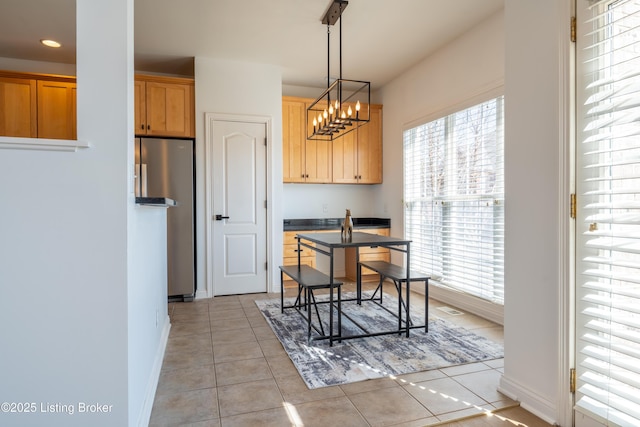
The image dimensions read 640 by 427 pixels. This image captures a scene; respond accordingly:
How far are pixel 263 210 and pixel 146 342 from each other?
9.18 feet

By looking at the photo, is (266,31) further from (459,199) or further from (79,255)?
(79,255)

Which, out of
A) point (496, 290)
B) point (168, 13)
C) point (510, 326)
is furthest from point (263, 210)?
point (510, 326)

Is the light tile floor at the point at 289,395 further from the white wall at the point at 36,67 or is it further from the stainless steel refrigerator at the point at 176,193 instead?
the white wall at the point at 36,67

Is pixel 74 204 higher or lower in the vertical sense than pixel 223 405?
higher

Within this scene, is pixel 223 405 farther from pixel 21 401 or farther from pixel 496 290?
pixel 496 290

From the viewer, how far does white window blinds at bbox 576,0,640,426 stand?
150cm

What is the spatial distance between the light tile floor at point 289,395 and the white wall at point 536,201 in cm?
26

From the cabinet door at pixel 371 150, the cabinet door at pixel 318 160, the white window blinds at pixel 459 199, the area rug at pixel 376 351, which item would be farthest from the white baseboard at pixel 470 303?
the cabinet door at pixel 318 160

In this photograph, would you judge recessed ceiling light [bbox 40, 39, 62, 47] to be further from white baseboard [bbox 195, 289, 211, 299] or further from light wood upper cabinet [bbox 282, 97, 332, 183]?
white baseboard [bbox 195, 289, 211, 299]

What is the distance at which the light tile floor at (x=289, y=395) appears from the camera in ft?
6.14

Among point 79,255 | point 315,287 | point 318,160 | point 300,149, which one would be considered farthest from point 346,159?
point 79,255

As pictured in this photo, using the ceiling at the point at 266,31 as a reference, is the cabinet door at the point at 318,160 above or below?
below

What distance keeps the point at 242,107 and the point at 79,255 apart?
138 inches

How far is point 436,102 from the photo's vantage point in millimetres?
4234
